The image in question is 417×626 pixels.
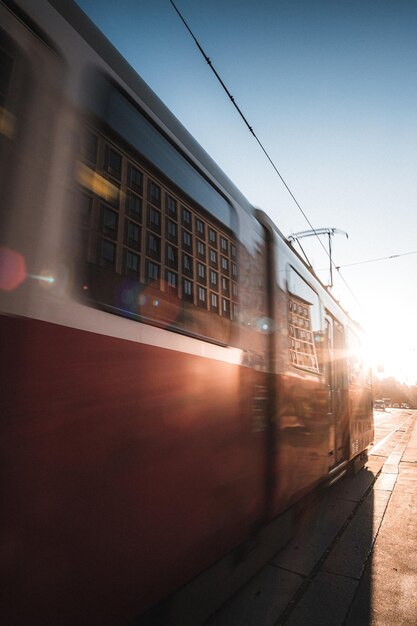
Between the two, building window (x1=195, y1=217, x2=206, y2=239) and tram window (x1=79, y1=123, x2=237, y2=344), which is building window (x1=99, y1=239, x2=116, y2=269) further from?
building window (x1=195, y1=217, x2=206, y2=239)

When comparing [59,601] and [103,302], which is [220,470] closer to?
[59,601]

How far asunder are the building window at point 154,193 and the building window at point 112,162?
0.19 metres

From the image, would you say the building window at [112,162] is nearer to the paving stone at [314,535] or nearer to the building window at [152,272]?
the building window at [152,272]

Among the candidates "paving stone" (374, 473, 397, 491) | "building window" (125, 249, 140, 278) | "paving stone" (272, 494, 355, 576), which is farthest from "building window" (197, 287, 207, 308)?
"paving stone" (374, 473, 397, 491)

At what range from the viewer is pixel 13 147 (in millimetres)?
1225

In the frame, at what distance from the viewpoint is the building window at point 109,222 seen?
1.50m

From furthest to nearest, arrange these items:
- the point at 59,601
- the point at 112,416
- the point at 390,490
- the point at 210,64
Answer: the point at 390,490 < the point at 210,64 < the point at 112,416 < the point at 59,601

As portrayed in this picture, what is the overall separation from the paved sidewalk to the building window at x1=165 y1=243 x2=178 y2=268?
2350 millimetres

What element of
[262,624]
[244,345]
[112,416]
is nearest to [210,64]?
[244,345]

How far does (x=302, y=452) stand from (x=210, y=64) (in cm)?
409

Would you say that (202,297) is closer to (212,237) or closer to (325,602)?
(212,237)

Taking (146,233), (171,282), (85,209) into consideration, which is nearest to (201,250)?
(171,282)

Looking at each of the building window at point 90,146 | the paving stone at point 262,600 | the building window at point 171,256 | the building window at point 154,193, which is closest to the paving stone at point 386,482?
the paving stone at point 262,600

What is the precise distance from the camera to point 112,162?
5.25ft
